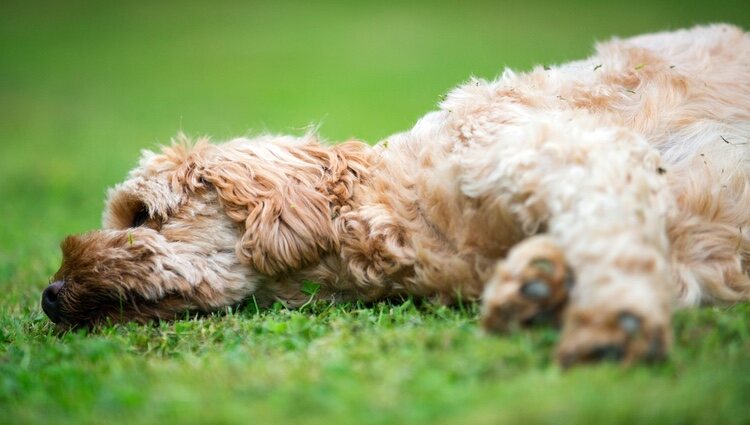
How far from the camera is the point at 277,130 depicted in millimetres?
12641

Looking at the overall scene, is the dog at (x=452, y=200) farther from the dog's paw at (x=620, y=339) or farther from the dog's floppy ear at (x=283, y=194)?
the dog's paw at (x=620, y=339)

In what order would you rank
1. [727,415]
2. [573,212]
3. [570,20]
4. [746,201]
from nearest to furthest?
[727,415] < [573,212] < [746,201] < [570,20]

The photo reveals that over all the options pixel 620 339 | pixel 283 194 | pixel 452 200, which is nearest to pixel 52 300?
pixel 283 194

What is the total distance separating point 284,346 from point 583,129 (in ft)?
5.90

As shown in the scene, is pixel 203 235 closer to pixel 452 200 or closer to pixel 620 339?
pixel 452 200

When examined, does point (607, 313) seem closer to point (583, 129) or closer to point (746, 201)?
point (583, 129)

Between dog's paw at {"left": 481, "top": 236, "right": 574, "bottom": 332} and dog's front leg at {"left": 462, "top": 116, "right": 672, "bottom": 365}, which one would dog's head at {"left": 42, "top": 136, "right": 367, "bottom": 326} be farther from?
dog's paw at {"left": 481, "top": 236, "right": 574, "bottom": 332}

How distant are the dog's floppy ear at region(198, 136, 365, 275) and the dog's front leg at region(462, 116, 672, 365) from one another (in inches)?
34.7

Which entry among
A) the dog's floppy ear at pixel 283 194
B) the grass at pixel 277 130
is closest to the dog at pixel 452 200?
the dog's floppy ear at pixel 283 194

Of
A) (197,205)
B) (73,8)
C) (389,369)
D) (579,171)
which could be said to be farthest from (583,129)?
(73,8)

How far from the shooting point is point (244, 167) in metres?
5.09

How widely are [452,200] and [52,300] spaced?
2.24 meters

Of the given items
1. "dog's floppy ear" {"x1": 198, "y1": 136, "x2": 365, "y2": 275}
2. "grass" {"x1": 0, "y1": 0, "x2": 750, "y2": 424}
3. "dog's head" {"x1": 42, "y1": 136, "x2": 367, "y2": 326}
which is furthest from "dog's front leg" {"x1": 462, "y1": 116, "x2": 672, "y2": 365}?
"dog's head" {"x1": 42, "y1": 136, "x2": 367, "y2": 326}

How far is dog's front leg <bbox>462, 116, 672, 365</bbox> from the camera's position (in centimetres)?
323
